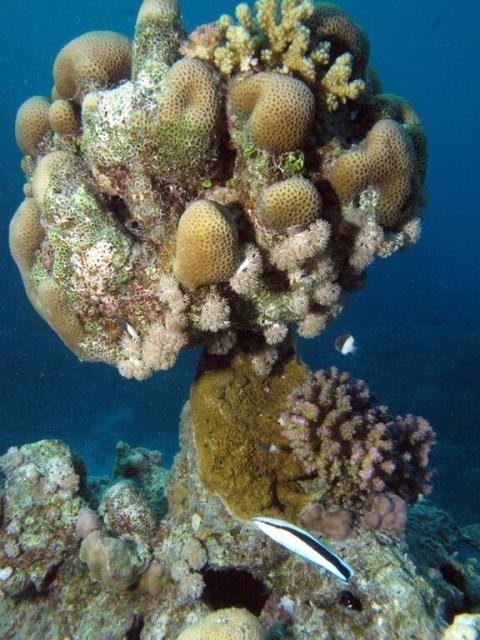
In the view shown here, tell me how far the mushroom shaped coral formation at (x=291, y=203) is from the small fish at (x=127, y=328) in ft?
5.15

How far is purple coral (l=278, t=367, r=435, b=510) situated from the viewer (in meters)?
3.90

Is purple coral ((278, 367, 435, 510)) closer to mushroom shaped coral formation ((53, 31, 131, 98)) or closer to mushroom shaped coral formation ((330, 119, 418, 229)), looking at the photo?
mushroom shaped coral formation ((330, 119, 418, 229))

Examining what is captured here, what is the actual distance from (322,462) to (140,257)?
Answer: 2.53 meters

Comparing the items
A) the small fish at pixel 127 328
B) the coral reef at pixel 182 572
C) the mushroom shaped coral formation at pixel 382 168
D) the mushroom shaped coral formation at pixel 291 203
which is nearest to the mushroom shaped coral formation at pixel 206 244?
the mushroom shaped coral formation at pixel 291 203

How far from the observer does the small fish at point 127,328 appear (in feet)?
12.2

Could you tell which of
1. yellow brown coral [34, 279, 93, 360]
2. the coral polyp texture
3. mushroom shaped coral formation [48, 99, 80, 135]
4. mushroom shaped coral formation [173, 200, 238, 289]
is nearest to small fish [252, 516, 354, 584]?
the coral polyp texture

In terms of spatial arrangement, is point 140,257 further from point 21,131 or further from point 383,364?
point 383,364

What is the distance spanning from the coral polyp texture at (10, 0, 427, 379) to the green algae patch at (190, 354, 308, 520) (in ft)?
2.57

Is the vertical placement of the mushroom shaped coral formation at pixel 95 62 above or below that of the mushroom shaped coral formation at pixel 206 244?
above

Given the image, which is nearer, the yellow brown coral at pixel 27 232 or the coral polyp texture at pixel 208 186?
the coral polyp texture at pixel 208 186

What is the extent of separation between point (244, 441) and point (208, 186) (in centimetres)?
251

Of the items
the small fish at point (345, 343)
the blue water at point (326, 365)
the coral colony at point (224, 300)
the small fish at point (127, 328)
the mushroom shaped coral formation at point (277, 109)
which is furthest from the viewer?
the blue water at point (326, 365)

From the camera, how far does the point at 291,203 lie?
3.06 meters

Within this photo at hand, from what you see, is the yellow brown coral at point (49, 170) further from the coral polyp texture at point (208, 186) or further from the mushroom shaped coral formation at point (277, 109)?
the mushroom shaped coral formation at point (277, 109)
